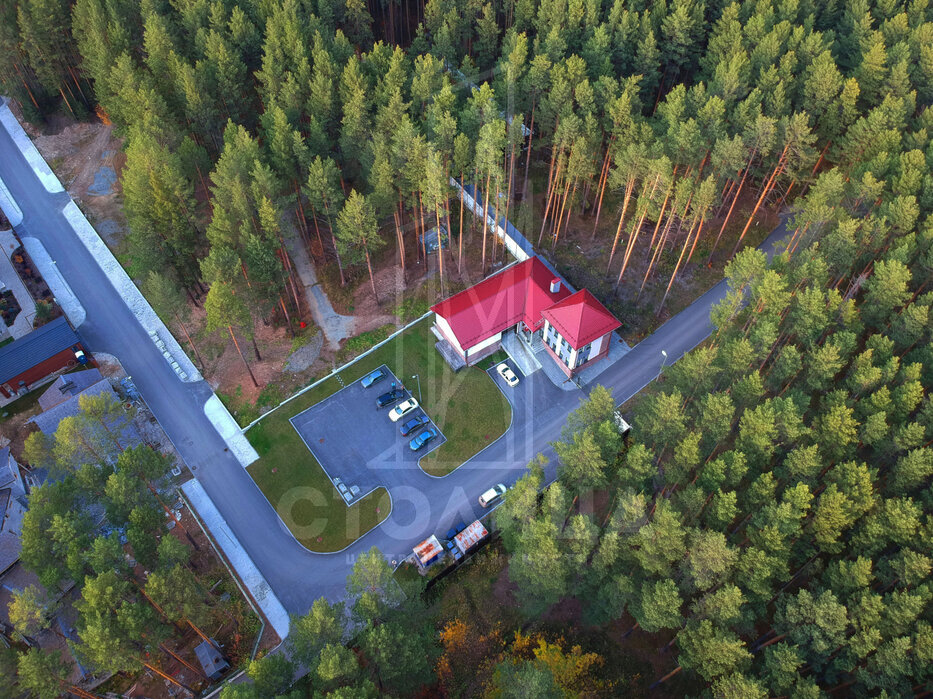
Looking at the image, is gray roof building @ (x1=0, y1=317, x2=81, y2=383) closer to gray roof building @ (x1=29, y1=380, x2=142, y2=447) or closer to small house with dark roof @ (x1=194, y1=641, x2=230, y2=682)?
gray roof building @ (x1=29, y1=380, x2=142, y2=447)

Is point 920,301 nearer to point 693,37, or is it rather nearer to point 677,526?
point 677,526

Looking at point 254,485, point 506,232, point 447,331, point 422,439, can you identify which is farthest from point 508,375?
point 254,485

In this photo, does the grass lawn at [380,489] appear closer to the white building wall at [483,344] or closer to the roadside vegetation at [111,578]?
the white building wall at [483,344]

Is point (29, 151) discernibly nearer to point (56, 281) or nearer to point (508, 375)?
point (56, 281)

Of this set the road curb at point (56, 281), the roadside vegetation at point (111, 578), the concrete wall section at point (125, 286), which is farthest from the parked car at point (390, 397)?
the road curb at point (56, 281)

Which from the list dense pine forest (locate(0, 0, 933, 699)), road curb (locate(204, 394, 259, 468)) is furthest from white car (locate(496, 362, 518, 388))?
road curb (locate(204, 394, 259, 468))

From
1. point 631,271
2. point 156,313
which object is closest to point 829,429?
point 631,271
